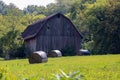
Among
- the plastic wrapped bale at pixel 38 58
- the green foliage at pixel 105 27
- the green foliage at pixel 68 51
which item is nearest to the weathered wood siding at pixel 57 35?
the green foliage at pixel 68 51

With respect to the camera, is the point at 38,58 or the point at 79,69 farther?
the point at 38,58

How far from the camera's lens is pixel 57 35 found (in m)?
53.9

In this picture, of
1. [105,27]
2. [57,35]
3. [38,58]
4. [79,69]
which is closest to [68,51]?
[57,35]

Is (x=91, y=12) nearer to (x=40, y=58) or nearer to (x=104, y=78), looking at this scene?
(x=40, y=58)

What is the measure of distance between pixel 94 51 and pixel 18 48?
12431mm

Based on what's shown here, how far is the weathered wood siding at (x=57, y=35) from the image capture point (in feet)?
174

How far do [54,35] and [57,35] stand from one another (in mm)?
525

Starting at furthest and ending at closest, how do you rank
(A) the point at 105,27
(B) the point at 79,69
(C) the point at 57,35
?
1. (A) the point at 105,27
2. (C) the point at 57,35
3. (B) the point at 79,69

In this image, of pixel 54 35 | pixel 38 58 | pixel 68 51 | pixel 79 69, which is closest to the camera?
pixel 79 69

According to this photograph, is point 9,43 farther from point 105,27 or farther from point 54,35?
point 105,27

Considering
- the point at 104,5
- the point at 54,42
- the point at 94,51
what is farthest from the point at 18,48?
the point at 104,5

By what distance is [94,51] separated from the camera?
192 feet

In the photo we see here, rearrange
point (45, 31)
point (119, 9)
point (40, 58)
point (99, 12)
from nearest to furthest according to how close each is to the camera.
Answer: point (40, 58), point (45, 31), point (119, 9), point (99, 12)

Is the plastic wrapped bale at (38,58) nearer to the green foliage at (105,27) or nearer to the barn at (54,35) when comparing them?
the barn at (54,35)
